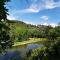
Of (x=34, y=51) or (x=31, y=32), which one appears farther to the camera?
(x=31, y=32)

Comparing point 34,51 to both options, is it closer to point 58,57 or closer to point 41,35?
point 58,57

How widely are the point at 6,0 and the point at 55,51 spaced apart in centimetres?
3790

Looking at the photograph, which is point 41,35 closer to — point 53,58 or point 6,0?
point 53,58

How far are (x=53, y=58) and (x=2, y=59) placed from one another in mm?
13137

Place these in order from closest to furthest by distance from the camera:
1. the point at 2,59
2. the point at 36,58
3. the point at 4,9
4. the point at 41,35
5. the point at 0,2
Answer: the point at 0,2, the point at 4,9, the point at 36,58, the point at 2,59, the point at 41,35

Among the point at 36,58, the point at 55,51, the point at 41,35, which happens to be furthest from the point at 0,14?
the point at 41,35

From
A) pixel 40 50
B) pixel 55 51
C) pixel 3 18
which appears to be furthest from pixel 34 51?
pixel 3 18

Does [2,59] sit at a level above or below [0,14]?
below

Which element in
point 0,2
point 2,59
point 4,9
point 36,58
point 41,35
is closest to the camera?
point 0,2

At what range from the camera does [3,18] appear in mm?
16125

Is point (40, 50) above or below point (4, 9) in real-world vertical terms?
below

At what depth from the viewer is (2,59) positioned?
4966 cm

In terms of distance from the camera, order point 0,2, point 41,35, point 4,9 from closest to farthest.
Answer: point 0,2, point 4,9, point 41,35

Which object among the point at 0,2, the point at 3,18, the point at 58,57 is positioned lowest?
the point at 58,57
